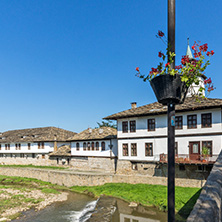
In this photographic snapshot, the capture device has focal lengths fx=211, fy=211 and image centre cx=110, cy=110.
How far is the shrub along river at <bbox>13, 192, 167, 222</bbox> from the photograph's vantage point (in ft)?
52.0

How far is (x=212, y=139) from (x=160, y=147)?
5.19 meters

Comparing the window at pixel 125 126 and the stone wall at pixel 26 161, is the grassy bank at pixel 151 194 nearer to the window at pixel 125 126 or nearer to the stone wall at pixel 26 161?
the window at pixel 125 126

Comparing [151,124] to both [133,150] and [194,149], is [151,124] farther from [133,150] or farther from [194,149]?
[194,149]

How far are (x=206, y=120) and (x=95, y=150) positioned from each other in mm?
15256

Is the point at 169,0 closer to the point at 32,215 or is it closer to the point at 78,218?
the point at 78,218

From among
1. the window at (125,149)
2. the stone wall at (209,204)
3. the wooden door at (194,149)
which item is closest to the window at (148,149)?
the window at (125,149)

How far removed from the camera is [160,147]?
22.3m

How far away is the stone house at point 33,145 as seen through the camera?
123ft

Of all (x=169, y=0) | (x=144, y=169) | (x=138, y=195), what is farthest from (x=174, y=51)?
(x=144, y=169)

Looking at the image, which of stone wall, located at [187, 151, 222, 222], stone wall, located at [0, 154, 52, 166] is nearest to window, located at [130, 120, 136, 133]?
stone wall, located at [0, 154, 52, 166]

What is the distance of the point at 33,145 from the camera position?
38.7 metres

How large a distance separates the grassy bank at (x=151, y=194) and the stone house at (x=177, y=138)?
2241 mm

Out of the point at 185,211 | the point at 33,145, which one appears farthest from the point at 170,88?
the point at 33,145

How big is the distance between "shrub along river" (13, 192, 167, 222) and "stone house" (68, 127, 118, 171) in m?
7.45
